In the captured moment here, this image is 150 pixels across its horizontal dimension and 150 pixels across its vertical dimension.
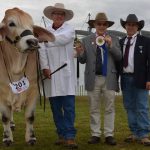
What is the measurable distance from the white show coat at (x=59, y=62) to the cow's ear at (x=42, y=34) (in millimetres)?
98

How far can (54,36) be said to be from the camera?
7723 millimetres

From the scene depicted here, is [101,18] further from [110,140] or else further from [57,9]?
[110,140]

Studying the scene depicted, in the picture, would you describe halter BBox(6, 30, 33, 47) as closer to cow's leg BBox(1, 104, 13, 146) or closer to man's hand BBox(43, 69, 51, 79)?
man's hand BBox(43, 69, 51, 79)

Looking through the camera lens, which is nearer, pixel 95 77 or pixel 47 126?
pixel 95 77

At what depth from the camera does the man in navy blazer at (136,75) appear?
26.3 feet

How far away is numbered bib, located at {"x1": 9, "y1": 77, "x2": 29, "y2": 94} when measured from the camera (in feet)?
25.3

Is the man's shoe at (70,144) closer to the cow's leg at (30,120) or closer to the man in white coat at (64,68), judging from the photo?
the man in white coat at (64,68)

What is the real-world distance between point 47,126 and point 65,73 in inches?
116

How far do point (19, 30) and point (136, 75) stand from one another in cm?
212

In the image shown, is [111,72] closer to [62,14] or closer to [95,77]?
[95,77]

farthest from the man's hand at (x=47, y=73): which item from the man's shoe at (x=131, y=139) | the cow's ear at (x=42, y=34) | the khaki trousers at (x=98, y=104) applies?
the man's shoe at (x=131, y=139)

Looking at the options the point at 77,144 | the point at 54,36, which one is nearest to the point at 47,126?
the point at 77,144

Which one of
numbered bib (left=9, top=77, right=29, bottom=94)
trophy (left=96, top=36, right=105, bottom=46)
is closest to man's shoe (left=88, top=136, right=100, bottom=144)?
→ numbered bib (left=9, top=77, right=29, bottom=94)

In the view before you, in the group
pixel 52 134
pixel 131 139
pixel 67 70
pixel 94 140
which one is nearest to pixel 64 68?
pixel 67 70
